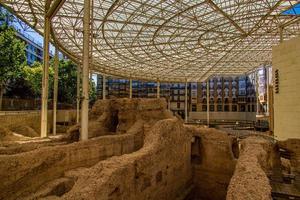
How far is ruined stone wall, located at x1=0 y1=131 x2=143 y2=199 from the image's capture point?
1016cm

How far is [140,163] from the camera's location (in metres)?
11.1

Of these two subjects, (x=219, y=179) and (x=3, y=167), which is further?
(x=219, y=179)

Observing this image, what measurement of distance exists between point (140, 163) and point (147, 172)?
100 cm

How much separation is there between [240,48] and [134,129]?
32.7 m

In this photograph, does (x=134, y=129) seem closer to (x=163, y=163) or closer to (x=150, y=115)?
(x=150, y=115)

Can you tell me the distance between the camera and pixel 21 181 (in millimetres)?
10547

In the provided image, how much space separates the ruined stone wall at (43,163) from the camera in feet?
33.3

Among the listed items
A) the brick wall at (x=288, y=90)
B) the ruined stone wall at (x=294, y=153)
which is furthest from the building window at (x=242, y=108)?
the ruined stone wall at (x=294, y=153)

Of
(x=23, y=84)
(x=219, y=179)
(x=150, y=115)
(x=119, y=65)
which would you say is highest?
(x=119, y=65)

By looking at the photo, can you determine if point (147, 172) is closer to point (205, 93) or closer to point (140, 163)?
point (140, 163)

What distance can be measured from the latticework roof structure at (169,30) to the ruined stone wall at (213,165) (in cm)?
1236

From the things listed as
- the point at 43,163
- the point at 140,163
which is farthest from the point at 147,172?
the point at 43,163

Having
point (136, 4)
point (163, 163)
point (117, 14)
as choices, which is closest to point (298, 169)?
point (163, 163)

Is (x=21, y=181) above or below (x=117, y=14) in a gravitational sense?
below
